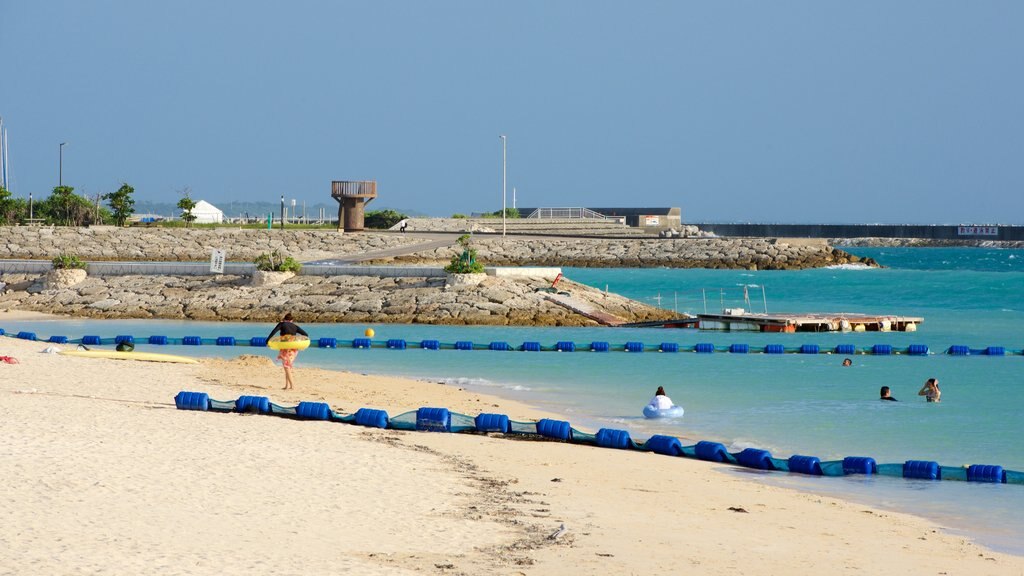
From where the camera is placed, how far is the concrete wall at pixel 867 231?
134875 millimetres

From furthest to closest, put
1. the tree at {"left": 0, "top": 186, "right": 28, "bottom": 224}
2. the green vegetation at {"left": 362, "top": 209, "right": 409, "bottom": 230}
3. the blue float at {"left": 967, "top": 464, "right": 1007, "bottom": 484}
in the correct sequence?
the green vegetation at {"left": 362, "top": 209, "right": 409, "bottom": 230}
the tree at {"left": 0, "top": 186, "right": 28, "bottom": 224}
the blue float at {"left": 967, "top": 464, "right": 1007, "bottom": 484}

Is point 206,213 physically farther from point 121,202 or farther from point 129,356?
point 129,356

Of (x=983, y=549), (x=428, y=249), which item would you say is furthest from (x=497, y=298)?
(x=983, y=549)

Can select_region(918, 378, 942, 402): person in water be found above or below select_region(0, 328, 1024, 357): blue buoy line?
below

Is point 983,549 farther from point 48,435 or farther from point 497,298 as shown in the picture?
point 497,298

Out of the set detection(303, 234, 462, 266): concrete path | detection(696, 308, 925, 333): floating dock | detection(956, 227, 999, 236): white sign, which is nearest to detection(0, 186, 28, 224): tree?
detection(303, 234, 462, 266): concrete path

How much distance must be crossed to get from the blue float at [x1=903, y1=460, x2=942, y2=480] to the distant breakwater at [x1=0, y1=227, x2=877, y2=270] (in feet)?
154

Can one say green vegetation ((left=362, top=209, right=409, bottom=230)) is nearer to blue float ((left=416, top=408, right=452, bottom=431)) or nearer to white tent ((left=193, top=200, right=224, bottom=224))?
white tent ((left=193, top=200, right=224, bottom=224))

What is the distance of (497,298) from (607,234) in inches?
2134

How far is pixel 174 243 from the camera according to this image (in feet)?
229

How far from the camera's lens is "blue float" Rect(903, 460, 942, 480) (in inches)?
675

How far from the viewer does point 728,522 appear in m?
13.3

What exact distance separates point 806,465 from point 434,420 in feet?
19.1

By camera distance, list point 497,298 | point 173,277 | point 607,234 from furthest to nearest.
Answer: point 607,234 < point 173,277 < point 497,298
